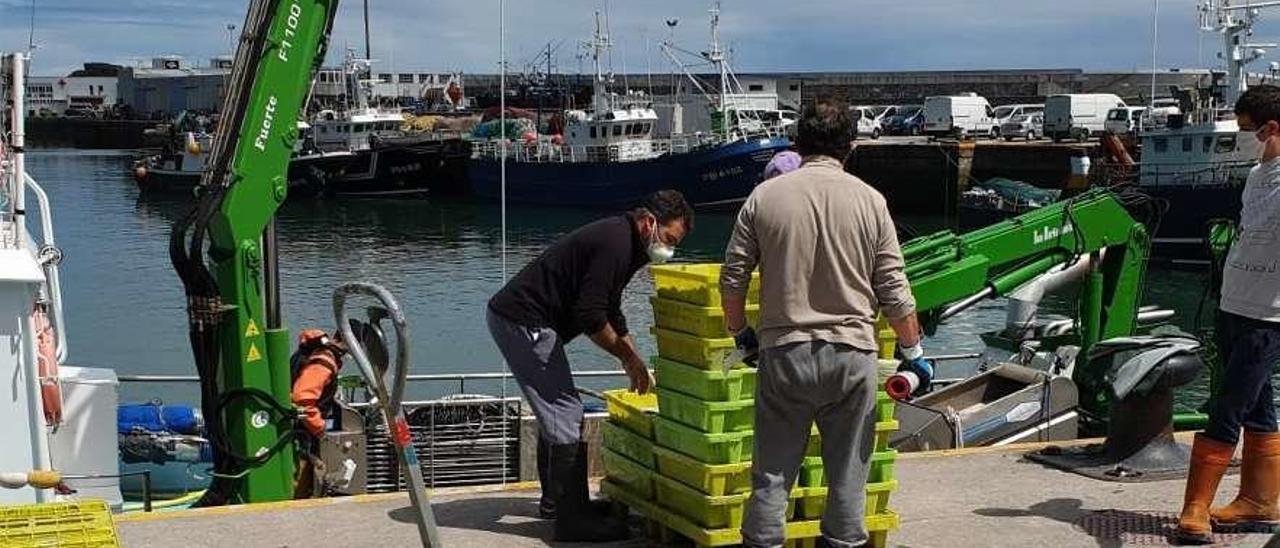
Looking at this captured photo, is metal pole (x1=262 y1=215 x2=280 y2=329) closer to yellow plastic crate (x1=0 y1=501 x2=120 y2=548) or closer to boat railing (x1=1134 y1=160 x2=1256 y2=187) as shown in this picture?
yellow plastic crate (x1=0 y1=501 x2=120 y2=548)

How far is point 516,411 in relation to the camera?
9250mm

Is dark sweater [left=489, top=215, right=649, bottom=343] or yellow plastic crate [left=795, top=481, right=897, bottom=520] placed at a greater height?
dark sweater [left=489, top=215, right=649, bottom=343]

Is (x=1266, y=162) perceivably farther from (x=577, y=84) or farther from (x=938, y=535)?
(x=577, y=84)

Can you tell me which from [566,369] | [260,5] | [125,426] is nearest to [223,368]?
[260,5]

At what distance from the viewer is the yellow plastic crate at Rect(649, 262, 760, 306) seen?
569 centimetres

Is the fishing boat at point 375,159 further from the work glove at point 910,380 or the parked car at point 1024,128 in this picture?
the work glove at point 910,380

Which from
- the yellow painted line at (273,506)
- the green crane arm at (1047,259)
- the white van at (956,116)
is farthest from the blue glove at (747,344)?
the white van at (956,116)

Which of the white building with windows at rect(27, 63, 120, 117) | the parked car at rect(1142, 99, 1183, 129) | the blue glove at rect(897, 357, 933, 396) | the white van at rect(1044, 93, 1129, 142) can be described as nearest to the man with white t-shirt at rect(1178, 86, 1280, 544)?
the blue glove at rect(897, 357, 933, 396)

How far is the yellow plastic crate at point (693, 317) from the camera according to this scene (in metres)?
5.67

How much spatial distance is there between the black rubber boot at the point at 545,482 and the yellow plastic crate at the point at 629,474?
29 cm

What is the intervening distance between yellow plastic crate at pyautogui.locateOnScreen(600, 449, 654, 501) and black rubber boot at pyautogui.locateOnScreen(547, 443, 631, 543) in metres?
0.19

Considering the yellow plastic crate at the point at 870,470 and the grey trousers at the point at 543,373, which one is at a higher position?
the grey trousers at the point at 543,373

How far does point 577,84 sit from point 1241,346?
332 ft

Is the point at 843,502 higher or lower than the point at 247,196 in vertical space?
lower
